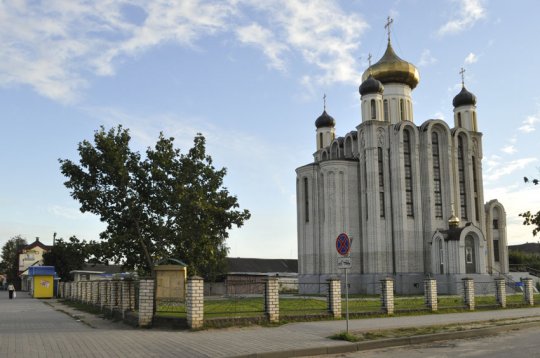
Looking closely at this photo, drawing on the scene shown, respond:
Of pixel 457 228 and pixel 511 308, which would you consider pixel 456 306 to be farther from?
pixel 457 228

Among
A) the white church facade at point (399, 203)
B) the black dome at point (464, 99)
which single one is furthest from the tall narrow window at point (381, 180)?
the black dome at point (464, 99)

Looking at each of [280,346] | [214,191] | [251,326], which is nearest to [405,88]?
[214,191]

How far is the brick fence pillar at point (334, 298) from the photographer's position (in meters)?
19.2

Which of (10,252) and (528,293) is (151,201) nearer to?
(528,293)

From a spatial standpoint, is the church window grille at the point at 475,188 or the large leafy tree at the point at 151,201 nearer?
the large leafy tree at the point at 151,201

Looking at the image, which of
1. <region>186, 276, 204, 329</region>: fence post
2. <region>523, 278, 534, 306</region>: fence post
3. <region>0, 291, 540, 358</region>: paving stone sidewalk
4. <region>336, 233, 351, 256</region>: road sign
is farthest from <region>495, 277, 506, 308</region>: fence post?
<region>186, 276, 204, 329</region>: fence post

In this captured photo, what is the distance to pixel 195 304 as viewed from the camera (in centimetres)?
1603

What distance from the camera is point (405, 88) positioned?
47906mm

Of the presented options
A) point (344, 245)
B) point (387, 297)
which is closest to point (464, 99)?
point (387, 297)

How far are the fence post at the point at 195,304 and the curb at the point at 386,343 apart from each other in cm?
458

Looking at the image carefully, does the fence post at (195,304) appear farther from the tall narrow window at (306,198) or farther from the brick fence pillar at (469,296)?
the tall narrow window at (306,198)

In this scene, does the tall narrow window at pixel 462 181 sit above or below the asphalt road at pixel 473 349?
above

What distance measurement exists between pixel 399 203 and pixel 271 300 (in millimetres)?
25946

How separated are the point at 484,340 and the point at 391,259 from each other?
90.5 ft
